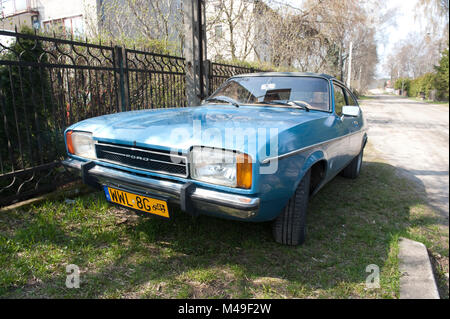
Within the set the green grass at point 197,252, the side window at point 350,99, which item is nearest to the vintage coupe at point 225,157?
the green grass at point 197,252

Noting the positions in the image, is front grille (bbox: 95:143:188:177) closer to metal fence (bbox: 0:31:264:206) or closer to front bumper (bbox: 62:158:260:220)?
front bumper (bbox: 62:158:260:220)

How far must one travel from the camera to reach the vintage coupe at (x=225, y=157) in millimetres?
1883

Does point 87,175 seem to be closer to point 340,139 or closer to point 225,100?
point 225,100

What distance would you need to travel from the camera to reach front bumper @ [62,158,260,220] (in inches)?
73.5

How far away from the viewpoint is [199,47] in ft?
17.2

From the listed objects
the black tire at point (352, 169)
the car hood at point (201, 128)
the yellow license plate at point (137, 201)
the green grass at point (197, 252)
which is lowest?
the green grass at point (197, 252)

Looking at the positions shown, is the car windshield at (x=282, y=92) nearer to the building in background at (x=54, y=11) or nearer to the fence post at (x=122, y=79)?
the fence post at (x=122, y=79)

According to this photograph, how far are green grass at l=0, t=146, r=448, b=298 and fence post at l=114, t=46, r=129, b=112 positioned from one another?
1623 millimetres

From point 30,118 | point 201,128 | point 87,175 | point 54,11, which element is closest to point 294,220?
point 201,128

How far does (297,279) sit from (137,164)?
1473 mm

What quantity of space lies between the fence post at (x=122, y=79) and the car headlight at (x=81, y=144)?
1.85m

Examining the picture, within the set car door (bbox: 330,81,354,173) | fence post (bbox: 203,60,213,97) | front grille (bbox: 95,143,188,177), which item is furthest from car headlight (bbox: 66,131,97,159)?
fence post (bbox: 203,60,213,97)

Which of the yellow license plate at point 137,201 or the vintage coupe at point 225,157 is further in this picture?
the yellow license plate at point 137,201

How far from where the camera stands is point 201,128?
2152mm
